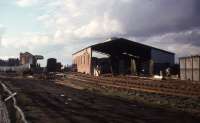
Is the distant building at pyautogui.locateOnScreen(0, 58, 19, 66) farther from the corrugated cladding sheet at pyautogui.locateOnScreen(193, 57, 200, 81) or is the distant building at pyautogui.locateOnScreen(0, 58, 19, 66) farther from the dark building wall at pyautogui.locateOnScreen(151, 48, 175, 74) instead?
the corrugated cladding sheet at pyautogui.locateOnScreen(193, 57, 200, 81)

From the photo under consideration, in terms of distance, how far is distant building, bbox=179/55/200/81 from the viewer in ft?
121

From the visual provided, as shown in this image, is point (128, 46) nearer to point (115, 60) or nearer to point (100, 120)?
point (115, 60)

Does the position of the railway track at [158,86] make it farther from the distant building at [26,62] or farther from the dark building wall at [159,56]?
the distant building at [26,62]

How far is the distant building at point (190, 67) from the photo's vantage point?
3675cm

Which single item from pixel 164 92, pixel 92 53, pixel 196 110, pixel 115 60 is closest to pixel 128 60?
pixel 115 60

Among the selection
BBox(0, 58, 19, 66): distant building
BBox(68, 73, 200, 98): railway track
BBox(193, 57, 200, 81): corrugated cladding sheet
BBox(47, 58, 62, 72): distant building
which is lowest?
BBox(68, 73, 200, 98): railway track

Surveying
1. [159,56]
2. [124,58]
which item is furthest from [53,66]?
[159,56]

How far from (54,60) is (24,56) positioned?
77.6 feet

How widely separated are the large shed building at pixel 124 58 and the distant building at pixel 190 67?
54.2ft

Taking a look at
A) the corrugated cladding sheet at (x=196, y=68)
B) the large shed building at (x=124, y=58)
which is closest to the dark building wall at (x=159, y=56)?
the large shed building at (x=124, y=58)

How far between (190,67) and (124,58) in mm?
28686

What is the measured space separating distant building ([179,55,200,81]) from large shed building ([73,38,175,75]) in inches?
650

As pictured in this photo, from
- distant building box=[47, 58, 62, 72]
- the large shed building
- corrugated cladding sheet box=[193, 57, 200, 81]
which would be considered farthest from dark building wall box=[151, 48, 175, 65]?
distant building box=[47, 58, 62, 72]

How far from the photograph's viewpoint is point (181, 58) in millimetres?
41219
